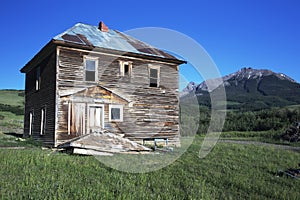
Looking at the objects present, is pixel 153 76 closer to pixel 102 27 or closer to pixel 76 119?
pixel 102 27

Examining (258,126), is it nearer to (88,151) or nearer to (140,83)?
(140,83)

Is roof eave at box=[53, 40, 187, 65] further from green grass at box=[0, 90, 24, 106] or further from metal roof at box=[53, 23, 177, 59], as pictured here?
green grass at box=[0, 90, 24, 106]

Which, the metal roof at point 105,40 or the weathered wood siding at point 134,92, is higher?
the metal roof at point 105,40

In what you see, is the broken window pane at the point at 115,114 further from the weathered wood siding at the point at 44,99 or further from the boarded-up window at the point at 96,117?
the weathered wood siding at the point at 44,99

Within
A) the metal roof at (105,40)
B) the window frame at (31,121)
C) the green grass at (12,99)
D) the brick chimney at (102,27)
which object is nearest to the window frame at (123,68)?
the metal roof at (105,40)

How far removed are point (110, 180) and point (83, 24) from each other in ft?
51.7

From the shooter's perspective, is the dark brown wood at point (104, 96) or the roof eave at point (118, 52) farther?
the roof eave at point (118, 52)

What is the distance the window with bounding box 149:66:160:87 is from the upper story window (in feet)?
13.3

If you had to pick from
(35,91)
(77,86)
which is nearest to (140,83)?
(77,86)

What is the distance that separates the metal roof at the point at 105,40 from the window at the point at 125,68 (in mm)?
844

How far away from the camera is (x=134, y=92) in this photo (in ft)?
62.2

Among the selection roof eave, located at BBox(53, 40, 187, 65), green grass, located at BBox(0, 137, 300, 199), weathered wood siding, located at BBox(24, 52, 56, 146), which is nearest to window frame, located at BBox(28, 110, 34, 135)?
weathered wood siding, located at BBox(24, 52, 56, 146)

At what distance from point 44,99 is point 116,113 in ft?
15.7

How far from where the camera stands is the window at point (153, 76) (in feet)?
65.1
